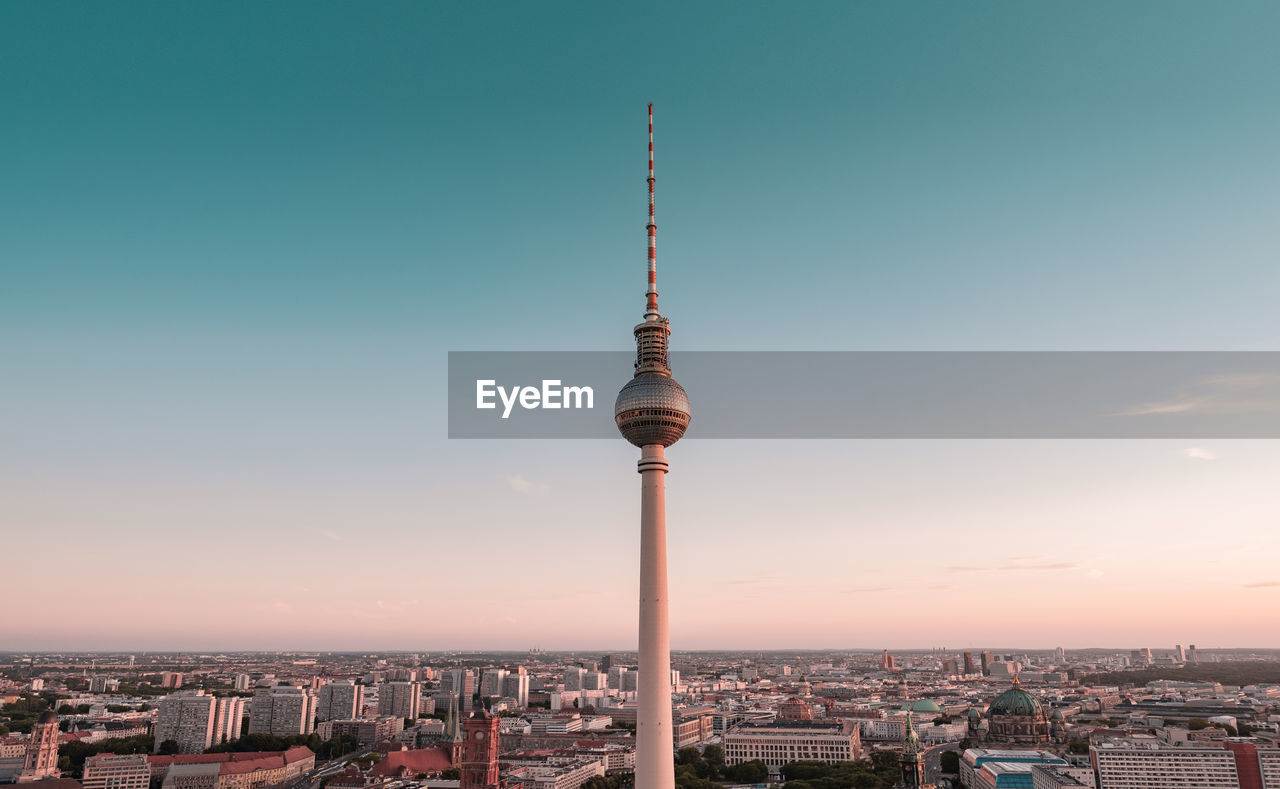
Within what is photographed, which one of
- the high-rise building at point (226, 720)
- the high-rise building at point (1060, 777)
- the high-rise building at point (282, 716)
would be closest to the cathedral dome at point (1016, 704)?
the high-rise building at point (1060, 777)

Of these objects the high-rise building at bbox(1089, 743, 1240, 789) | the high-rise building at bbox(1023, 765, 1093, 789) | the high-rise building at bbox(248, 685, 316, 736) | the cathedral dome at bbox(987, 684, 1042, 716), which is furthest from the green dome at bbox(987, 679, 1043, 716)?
the high-rise building at bbox(248, 685, 316, 736)

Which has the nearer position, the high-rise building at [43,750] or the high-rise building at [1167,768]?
the high-rise building at [1167,768]

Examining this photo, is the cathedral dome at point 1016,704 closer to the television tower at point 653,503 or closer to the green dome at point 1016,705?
the green dome at point 1016,705

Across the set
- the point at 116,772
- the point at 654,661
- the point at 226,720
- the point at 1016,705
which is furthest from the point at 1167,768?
the point at 226,720

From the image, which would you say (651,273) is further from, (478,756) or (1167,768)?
(1167,768)

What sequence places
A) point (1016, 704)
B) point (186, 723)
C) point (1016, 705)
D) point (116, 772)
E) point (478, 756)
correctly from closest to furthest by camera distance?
point (478, 756) < point (116, 772) < point (186, 723) < point (1016, 705) < point (1016, 704)

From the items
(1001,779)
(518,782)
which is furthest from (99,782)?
(1001,779)
